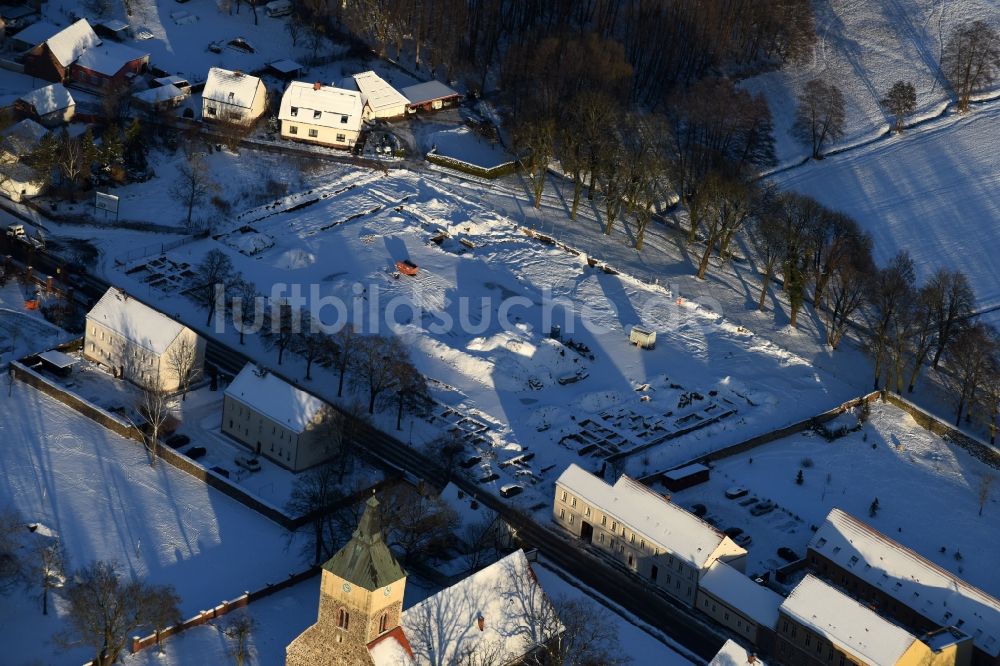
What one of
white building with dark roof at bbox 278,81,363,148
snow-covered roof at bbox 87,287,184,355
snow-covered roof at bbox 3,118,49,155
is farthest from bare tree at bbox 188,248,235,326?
white building with dark roof at bbox 278,81,363,148

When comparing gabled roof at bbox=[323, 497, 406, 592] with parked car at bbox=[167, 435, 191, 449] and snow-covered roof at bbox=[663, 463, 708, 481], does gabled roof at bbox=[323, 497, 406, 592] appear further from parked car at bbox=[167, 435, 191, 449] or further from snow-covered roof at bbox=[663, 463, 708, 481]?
snow-covered roof at bbox=[663, 463, 708, 481]

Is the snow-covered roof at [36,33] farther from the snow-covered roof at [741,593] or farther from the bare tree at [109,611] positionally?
the snow-covered roof at [741,593]

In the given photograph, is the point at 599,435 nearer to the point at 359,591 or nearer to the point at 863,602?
the point at 863,602

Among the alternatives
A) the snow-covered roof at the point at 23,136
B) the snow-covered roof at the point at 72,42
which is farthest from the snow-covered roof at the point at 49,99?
the snow-covered roof at the point at 72,42

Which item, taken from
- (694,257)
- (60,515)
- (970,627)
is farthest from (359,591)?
(694,257)

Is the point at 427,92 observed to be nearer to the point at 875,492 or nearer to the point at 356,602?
the point at 875,492

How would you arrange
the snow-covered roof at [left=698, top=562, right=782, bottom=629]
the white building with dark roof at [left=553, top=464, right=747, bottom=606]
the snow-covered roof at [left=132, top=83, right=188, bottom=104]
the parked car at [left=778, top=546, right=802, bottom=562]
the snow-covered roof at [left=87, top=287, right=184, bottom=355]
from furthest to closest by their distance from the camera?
the snow-covered roof at [left=132, top=83, right=188, bottom=104] < the snow-covered roof at [left=87, top=287, right=184, bottom=355] < the parked car at [left=778, top=546, right=802, bottom=562] < the white building with dark roof at [left=553, top=464, right=747, bottom=606] < the snow-covered roof at [left=698, top=562, right=782, bottom=629]

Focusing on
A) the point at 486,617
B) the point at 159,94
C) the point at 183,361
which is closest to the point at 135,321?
the point at 183,361
